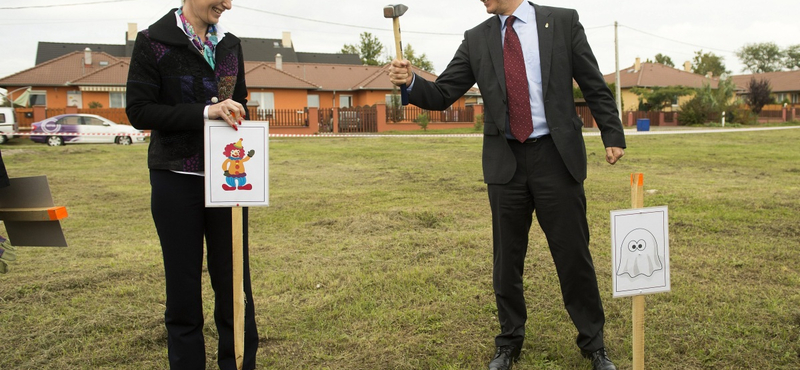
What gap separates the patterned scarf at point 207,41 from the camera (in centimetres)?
269

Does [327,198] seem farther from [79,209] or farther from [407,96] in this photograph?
[407,96]

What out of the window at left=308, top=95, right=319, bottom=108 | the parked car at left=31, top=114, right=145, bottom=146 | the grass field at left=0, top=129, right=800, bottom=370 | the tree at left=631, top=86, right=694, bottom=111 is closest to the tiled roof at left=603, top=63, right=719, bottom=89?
the tree at left=631, top=86, right=694, bottom=111

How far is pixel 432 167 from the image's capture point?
12.6 meters

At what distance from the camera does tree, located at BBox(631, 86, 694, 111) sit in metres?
43.1

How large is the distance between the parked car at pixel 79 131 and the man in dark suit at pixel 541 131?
21861 millimetres

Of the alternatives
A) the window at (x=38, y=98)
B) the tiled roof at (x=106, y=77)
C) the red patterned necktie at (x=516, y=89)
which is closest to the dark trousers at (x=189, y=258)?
the red patterned necktie at (x=516, y=89)

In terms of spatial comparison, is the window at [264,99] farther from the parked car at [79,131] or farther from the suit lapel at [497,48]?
the suit lapel at [497,48]

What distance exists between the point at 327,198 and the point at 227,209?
583 cm

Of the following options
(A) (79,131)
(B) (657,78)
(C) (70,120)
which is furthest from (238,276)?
(B) (657,78)

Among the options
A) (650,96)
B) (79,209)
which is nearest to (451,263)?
(79,209)

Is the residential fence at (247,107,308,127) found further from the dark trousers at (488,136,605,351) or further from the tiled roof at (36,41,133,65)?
the dark trousers at (488,136,605,351)

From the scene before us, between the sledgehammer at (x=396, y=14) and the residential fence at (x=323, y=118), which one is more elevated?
the residential fence at (x=323, y=118)

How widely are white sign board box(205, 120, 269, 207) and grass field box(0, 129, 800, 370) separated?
1.05 metres

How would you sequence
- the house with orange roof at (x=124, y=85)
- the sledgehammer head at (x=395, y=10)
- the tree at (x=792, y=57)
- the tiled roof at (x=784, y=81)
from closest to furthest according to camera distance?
1. the sledgehammer head at (x=395, y=10)
2. the house with orange roof at (x=124, y=85)
3. the tiled roof at (x=784, y=81)
4. the tree at (x=792, y=57)
